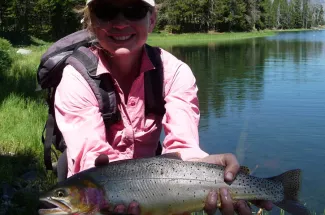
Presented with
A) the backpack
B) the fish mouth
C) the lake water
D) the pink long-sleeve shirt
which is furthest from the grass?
the lake water

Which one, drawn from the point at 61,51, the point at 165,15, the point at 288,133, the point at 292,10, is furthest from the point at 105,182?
the point at 292,10

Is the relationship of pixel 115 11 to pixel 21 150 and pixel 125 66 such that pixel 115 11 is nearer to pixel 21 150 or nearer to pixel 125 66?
pixel 125 66

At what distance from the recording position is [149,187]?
2.79m

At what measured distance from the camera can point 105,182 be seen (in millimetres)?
2711

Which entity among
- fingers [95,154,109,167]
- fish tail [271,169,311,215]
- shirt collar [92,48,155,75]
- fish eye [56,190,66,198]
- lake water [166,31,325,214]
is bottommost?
lake water [166,31,325,214]

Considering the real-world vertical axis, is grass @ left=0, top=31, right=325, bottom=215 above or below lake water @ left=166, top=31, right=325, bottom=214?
above

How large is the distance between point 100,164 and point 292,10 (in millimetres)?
158348

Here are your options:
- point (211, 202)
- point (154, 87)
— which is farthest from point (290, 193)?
point (154, 87)

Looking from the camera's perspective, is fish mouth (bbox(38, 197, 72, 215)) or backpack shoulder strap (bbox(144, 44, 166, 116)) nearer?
fish mouth (bbox(38, 197, 72, 215))

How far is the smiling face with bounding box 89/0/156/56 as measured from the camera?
334 cm

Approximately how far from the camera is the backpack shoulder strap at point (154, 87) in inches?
142

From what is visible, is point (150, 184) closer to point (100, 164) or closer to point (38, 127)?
point (100, 164)

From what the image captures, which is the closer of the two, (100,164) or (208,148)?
(100,164)

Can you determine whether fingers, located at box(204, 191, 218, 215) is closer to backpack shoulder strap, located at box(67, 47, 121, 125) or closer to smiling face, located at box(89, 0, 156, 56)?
backpack shoulder strap, located at box(67, 47, 121, 125)
